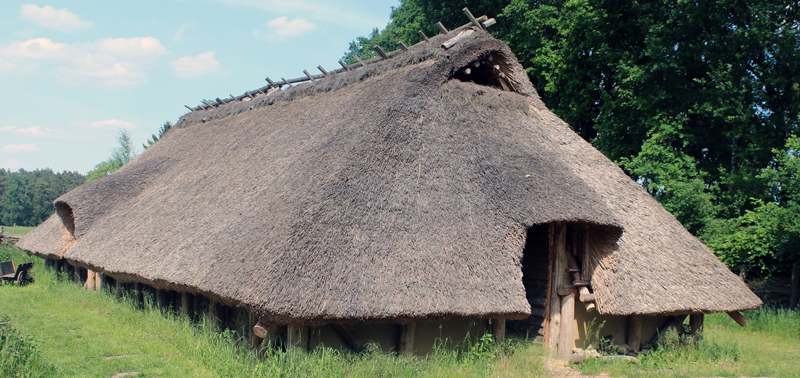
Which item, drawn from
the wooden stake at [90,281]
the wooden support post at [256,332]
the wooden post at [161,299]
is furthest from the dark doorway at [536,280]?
the wooden stake at [90,281]

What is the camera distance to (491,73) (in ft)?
36.2

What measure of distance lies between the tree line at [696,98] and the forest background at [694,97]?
4cm

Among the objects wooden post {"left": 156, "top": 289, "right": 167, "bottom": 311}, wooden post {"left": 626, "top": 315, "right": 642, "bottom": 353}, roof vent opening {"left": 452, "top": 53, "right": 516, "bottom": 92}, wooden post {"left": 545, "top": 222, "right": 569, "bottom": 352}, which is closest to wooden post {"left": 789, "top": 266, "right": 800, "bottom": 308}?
wooden post {"left": 626, "top": 315, "right": 642, "bottom": 353}

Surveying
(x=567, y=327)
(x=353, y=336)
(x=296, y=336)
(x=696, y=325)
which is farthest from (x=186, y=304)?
(x=696, y=325)

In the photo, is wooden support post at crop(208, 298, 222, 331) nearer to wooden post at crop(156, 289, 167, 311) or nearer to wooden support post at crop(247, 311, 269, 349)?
wooden support post at crop(247, 311, 269, 349)

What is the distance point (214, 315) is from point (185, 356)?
1224mm

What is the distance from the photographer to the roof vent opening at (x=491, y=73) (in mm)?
10578

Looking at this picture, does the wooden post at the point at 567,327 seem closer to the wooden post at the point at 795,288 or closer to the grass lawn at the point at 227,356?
the grass lawn at the point at 227,356

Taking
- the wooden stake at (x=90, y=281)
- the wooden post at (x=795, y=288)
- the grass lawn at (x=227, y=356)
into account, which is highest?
the wooden post at (x=795, y=288)

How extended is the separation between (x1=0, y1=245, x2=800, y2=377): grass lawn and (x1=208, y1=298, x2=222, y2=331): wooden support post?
0.94ft

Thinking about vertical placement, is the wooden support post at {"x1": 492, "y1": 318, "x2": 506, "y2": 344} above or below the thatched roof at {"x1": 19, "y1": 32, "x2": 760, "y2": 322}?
below

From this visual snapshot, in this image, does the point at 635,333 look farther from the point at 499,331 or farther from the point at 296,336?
the point at 296,336

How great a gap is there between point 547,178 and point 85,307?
10.8 metres

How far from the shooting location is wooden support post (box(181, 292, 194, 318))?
991cm
